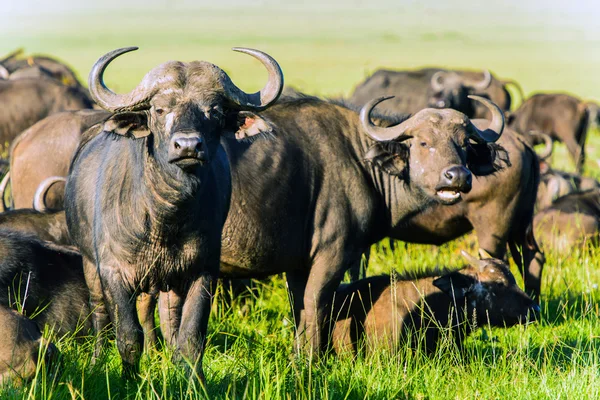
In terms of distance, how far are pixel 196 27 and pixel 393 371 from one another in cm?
10481

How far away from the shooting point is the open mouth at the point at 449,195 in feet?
20.6

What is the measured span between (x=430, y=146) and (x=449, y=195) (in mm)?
397

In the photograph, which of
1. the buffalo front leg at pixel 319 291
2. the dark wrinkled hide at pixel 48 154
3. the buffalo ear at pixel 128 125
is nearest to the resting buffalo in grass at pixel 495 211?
the buffalo front leg at pixel 319 291

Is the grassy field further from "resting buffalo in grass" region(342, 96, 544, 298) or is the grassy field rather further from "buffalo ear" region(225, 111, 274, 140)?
"buffalo ear" region(225, 111, 274, 140)

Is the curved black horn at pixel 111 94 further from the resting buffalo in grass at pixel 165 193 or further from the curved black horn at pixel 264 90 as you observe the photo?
the curved black horn at pixel 264 90

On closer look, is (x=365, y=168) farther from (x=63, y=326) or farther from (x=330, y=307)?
(x=63, y=326)

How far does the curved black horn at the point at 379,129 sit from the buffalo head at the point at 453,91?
876cm

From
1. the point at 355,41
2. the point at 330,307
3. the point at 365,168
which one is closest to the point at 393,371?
the point at 330,307

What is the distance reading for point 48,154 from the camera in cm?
830

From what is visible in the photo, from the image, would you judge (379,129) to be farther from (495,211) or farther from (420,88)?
(420,88)

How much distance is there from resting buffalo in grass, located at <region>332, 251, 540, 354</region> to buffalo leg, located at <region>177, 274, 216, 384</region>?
1664mm

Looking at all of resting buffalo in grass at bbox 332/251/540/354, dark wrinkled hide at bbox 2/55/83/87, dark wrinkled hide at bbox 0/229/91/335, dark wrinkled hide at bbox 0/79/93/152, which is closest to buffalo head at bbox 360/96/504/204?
resting buffalo in grass at bbox 332/251/540/354

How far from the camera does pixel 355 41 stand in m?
87.8

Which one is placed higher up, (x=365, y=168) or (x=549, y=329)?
(x=365, y=168)
